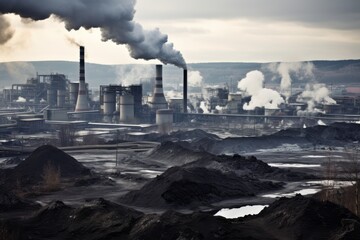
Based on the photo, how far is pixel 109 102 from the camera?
376 feet

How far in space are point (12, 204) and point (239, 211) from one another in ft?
46.0

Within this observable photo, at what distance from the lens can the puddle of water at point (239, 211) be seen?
38562 millimetres

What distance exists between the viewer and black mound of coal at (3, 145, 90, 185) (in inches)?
2094

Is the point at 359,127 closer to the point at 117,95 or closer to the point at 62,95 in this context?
the point at 117,95

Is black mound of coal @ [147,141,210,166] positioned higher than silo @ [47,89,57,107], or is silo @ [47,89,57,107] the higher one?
silo @ [47,89,57,107]

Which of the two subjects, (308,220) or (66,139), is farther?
(66,139)

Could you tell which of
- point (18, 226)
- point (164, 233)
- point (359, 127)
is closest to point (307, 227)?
point (164, 233)

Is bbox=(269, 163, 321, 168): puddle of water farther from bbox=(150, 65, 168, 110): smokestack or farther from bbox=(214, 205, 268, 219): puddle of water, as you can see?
bbox=(150, 65, 168, 110): smokestack

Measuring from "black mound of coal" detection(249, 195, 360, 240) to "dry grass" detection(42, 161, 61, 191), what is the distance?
69.4 feet

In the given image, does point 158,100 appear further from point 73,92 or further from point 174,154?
point 174,154

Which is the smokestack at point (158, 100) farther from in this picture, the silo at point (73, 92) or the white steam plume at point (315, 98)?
the white steam plume at point (315, 98)

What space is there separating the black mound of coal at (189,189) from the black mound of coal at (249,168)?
219 inches

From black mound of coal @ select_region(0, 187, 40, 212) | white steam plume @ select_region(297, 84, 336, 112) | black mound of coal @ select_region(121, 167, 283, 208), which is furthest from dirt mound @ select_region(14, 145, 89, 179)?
white steam plume @ select_region(297, 84, 336, 112)

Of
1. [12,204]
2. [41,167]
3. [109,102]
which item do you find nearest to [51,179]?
[41,167]
